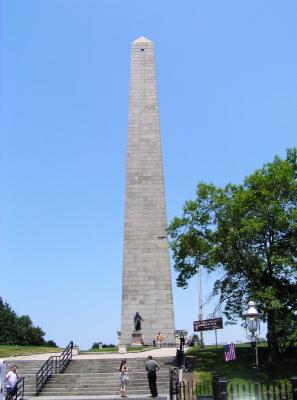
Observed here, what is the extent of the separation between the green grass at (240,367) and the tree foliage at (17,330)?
2783 cm

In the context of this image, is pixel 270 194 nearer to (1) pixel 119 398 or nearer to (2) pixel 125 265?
(1) pixel 119 398

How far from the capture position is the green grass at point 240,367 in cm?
2343

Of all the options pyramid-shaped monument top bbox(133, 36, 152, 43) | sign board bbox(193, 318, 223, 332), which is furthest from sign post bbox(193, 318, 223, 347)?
pyramid-shaped monument top bbox(133, 36, 152, 43)

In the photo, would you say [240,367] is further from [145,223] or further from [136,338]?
[145,223]

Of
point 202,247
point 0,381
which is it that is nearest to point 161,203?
point 202,247

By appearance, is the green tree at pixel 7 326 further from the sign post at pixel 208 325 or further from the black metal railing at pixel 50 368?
the sign post at pixel 208 325

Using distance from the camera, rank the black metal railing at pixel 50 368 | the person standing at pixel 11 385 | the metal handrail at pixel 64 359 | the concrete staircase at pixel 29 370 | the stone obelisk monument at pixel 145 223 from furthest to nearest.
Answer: the stone obelisk monument at pixel 145 223, the metal handrail at pixel 64 359, the black metal railing at pixel 50 368, the concrete staircase at pixel 29 370, the person standing at pixel 11 385

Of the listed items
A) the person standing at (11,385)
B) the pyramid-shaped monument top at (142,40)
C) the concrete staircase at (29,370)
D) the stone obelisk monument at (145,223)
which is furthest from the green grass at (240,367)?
the pyramid-shaped monument top at (142,40)

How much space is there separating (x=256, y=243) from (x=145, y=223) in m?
14.2

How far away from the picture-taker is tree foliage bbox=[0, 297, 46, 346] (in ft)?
173

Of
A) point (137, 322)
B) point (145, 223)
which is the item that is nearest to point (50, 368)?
point (137, 322)

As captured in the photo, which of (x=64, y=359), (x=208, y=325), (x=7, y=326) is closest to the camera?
(x=64, y=359)

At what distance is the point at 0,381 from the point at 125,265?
28014 mm

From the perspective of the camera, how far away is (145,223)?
3994cm
